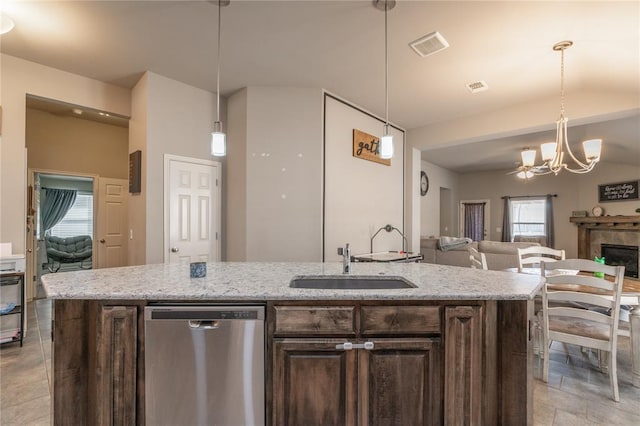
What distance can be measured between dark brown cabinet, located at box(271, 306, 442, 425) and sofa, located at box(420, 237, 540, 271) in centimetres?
479

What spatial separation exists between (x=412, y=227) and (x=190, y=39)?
4.31 m

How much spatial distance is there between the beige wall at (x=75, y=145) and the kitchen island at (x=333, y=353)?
460cm

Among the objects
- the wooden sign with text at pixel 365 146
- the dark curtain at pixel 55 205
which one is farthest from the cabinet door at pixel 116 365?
the dark curtain at pixel 55 205

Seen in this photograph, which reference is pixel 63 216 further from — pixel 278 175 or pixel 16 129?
pixel 278 175

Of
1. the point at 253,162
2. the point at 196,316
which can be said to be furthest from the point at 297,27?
the point at 196,316

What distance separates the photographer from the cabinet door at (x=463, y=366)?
56.8 inches

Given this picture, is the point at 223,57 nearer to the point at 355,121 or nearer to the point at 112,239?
the point at 355,121

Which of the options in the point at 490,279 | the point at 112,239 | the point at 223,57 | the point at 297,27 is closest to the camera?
A: the point at 490,279

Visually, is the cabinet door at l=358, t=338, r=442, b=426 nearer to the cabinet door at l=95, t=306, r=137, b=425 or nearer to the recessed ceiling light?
the cabinet door at l=95, t=306, r=137, b=425

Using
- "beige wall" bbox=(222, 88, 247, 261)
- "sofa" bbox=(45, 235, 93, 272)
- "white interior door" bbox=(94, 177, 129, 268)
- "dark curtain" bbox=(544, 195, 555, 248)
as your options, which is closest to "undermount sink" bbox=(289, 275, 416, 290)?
"beige wall" bbox=(222, 88, 247, 261)

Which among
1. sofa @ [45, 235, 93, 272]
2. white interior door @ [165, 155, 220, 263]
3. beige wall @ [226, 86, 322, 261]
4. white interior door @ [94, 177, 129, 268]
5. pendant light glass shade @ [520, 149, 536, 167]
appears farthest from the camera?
sofa @ [45, 235, 93, 272]

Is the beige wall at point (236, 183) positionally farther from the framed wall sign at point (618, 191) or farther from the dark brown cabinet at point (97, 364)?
the framed wall sign at point (618, 191)

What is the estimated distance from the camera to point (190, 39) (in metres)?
2.82

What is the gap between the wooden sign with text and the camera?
4406 mm
